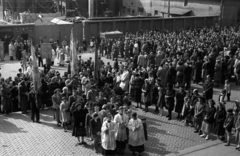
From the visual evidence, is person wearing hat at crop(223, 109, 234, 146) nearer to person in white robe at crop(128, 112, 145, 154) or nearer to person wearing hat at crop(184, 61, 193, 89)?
person in white robe at crop(128, 112, 145, 154)

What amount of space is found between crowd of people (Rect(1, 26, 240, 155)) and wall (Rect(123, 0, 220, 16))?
69.4ft

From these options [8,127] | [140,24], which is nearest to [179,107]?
[8,127]

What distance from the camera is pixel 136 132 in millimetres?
11078

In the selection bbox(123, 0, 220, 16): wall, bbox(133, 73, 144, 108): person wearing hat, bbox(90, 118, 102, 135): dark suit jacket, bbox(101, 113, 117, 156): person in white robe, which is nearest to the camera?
bbox(101, 113, 117, 156): person in white robe

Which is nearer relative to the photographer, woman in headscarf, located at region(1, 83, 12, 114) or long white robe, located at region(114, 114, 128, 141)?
long white robe, located at region(114, 114, 128, 141)

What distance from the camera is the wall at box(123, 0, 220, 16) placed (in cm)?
4338

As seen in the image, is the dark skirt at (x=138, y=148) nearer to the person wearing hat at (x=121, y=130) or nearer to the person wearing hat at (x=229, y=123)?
the person wearing hat at (x=121, y=130)

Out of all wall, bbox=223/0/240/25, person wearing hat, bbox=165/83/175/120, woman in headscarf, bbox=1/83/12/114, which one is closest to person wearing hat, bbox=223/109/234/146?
person wearing hat, bbox=165/83/175/120

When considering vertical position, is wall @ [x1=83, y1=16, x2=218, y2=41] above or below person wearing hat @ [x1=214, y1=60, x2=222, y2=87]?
above

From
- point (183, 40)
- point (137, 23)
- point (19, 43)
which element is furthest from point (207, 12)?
point (19, 43)

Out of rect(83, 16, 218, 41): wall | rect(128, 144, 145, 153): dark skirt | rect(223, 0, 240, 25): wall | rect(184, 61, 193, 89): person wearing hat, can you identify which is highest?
rect(223, 0, 240, 25): wall

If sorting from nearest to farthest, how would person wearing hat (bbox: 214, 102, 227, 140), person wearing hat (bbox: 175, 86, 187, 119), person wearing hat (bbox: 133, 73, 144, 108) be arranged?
person wearing hat (bbox: 214, 102, 227, 140), person wearing hat (bbox: 175, 86, 187, 119), person wearing hat (bbox: 133, 73, 144, 108)

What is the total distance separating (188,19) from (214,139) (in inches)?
1100

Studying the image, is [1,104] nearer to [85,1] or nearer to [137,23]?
[137,23]
